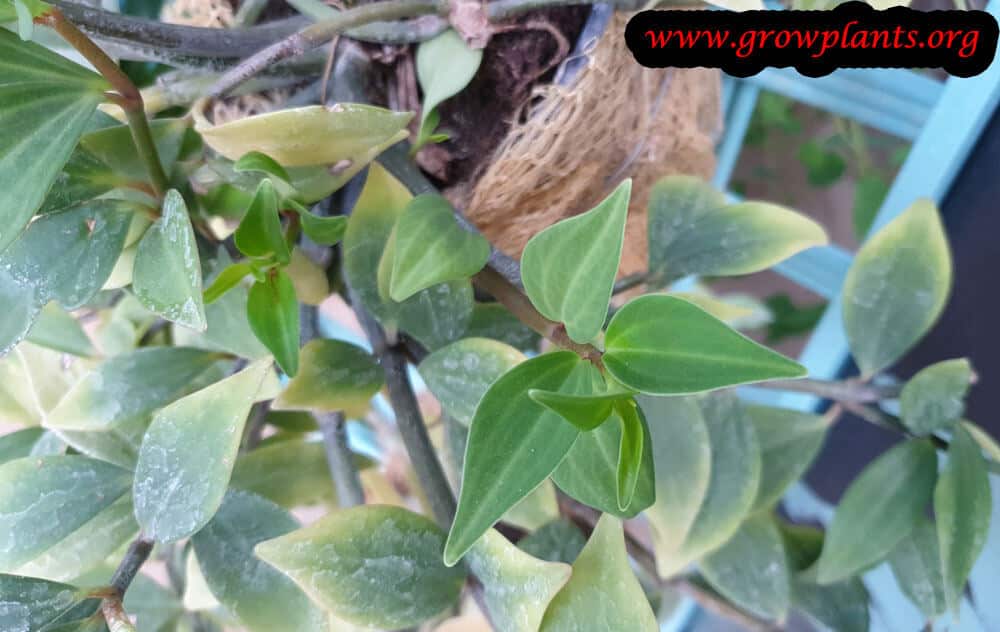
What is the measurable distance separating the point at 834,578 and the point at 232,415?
302mm

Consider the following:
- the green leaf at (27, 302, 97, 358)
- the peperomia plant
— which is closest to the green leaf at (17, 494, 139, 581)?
the peperomia plant

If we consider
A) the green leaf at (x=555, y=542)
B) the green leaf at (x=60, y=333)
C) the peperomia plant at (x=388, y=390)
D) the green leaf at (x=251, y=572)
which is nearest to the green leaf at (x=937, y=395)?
the peperomia plant at (x=388, y=390)

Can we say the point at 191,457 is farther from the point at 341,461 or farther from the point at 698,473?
the point at 698,473

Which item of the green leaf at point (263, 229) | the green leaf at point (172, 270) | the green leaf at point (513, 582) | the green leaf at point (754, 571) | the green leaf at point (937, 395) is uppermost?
the green leaf at point (263, 229)

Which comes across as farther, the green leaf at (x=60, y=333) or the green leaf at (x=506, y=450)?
the green leaf at (x=60, y=333)

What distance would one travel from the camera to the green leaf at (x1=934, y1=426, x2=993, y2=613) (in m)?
0.31

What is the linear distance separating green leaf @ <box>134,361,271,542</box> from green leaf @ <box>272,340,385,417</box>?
0.13ft

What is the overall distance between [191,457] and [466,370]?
10 centimetres

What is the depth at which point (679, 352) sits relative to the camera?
0.19 metres

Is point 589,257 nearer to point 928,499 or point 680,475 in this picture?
point 680,475

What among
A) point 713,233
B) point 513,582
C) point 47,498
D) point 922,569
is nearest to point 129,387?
point 47,498

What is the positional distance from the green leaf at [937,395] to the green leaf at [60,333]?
419 millimetres

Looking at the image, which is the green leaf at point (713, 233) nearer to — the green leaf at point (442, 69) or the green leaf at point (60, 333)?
the green leaf at point (442, 69)

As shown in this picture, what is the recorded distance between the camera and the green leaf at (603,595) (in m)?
0.25
